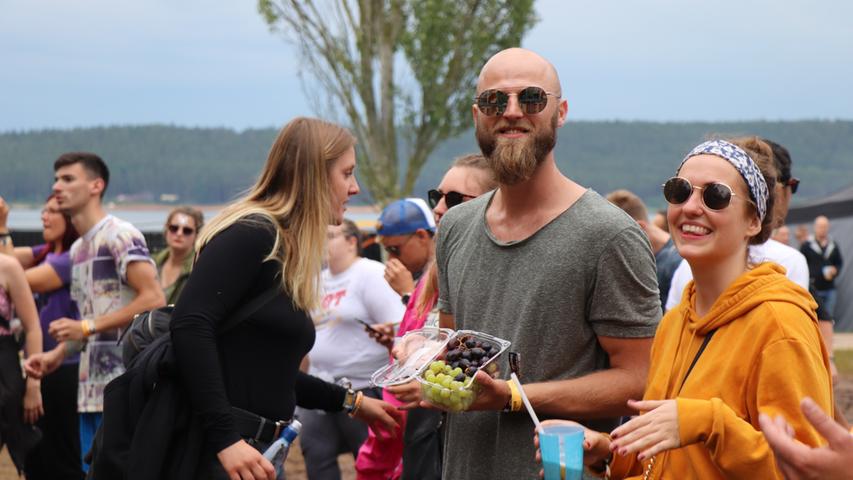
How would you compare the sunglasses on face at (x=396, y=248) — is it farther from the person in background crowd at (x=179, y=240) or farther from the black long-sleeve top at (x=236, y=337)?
the person in background crowd at (x=179, y=240)

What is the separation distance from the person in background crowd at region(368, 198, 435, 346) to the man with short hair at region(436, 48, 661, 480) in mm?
2110

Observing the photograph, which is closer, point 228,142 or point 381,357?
point 381,357

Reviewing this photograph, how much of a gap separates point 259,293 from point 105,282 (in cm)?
265

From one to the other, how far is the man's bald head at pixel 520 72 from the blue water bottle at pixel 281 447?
1.33 metres

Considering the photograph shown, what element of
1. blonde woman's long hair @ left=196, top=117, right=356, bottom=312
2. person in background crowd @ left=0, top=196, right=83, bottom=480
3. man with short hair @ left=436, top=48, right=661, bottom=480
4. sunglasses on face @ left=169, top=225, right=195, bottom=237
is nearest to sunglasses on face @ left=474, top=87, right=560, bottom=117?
man with short hair @ left=436, top=48, right=661, bottom=480

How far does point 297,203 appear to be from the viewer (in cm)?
359

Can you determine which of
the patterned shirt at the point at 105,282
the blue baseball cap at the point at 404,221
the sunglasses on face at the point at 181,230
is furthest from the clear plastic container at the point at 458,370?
the sunglasses on face at the point at 181,230

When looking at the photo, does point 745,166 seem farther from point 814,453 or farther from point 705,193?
point 814,453

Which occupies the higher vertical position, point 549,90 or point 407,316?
point 549,90

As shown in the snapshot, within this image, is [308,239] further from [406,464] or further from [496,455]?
[406,464]

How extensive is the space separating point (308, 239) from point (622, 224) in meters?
1.16

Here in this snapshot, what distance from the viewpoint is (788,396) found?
7.57ft

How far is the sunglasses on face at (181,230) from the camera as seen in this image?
789cm

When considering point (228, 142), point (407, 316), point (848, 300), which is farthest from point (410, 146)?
point (228, 142)
